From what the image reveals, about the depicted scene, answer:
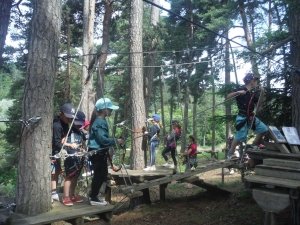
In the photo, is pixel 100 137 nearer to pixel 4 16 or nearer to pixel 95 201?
pixel 95 201

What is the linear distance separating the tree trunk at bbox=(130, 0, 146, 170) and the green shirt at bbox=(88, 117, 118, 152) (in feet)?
13.7

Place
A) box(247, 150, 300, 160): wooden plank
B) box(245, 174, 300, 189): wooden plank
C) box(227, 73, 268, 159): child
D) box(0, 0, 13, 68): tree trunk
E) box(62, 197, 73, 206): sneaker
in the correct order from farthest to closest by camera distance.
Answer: box(227, 73, 268, 159): child → box(0, 0, 13, 68): tree trunk → box(247, 150, 300, 160): wooden plank → box(62, 197, 73, 206): sneaker → box(245, 174, 300, 189): wooden plank

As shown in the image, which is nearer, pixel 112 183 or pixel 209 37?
pixel 112 183

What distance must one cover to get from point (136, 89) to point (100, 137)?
473 centimetres

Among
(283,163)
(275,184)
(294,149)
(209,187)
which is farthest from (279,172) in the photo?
(209,187)

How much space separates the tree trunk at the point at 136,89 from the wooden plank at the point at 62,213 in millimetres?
4222

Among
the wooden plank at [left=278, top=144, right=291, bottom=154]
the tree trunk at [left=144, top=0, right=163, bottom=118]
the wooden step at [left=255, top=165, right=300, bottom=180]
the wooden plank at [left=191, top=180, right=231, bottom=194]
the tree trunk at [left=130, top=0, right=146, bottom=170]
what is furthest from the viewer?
the tree trunk at [left=144, top=0, right=163, bottom=118]

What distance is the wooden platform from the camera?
3.69 m

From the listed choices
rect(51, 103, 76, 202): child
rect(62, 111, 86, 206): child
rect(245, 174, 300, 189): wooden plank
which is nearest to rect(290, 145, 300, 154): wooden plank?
rect(245, 174, 300, 189): wooden plank

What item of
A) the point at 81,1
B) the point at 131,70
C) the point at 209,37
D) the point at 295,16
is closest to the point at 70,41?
the point at 81,1

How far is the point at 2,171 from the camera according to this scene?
13039mm

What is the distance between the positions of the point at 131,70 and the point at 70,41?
9.77 m

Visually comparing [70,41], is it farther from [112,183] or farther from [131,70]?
[112,183]

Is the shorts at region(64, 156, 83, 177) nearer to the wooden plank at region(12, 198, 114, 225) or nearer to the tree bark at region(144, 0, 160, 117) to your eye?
the wooden plank at region(12, 198, 114, 225)
